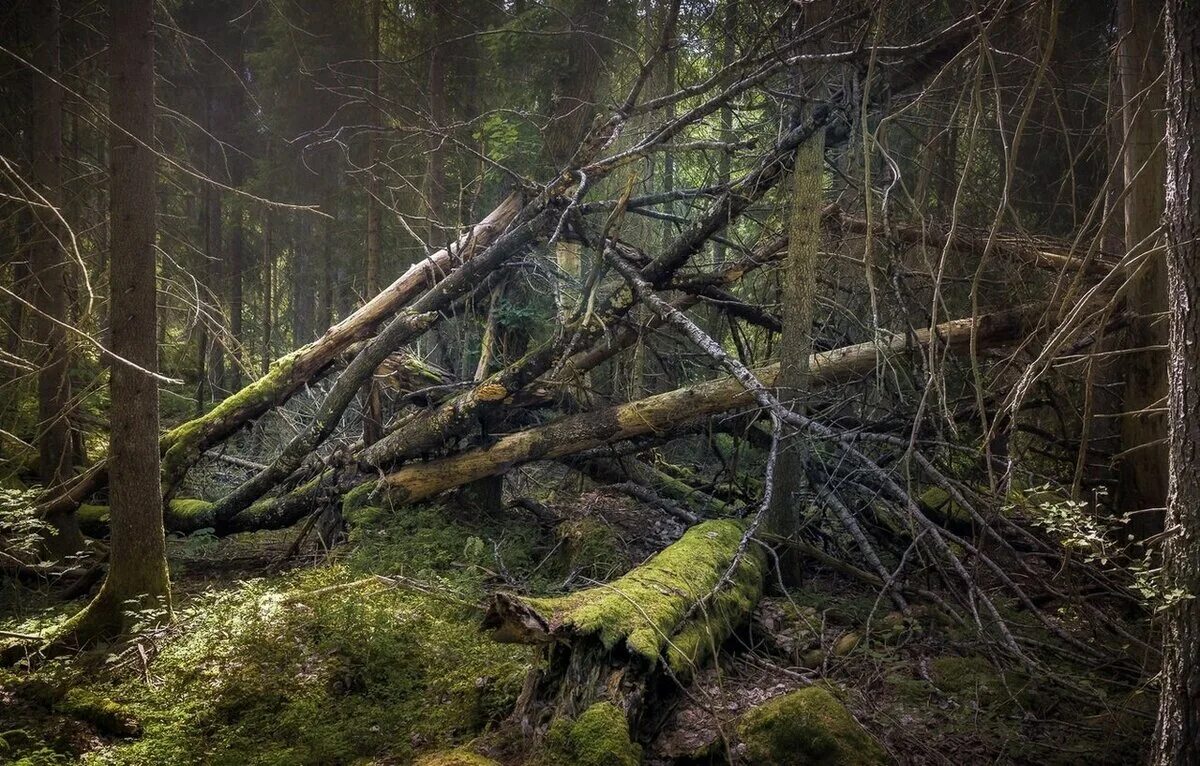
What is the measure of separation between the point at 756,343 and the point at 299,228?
15052 mm

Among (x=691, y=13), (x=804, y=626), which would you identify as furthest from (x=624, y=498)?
(x=691, y=13)

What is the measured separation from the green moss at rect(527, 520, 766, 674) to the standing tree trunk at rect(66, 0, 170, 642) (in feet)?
11.4

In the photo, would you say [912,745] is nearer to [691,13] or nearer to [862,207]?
[862,207]

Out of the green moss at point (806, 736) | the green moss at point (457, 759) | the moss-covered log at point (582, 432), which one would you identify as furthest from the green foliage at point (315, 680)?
the moss-covered log at point (582, 432)

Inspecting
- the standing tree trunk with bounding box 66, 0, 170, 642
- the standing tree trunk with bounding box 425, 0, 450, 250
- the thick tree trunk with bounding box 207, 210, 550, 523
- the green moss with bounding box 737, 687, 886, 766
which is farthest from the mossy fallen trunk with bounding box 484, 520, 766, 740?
the standing tree trunk with bounding box 425, 0, 450, 250

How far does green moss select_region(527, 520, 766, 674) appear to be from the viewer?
392 centimetres

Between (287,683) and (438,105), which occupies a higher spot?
(438,105)

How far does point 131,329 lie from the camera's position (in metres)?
5.12

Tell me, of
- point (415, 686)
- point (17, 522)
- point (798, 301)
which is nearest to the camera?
point (415, 686)

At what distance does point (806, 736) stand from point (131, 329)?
5397 mm

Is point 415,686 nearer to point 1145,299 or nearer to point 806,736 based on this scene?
point 806,736

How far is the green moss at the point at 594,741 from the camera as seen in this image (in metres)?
3.22

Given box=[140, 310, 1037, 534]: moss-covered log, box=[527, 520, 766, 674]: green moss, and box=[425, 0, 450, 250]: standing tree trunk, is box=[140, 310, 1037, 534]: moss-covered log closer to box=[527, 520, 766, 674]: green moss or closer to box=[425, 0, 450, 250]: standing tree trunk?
box=[527, 520, 766, 674]: green moss

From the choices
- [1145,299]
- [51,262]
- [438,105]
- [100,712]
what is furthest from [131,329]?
[1145,299]
